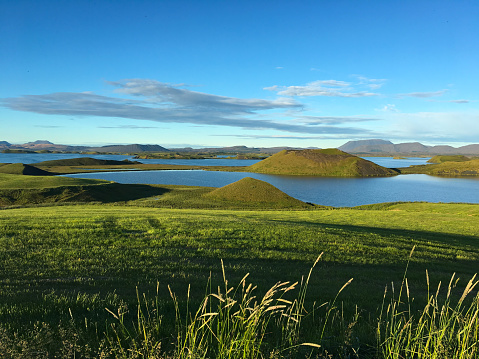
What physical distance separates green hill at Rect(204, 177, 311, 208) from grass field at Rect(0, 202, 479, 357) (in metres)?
54.4

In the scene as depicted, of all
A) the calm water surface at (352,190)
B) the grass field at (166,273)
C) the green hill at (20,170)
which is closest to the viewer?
the grass field at (166,273)

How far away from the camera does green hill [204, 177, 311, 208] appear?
251 feet

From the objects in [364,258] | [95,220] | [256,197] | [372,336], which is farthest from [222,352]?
[256,197]

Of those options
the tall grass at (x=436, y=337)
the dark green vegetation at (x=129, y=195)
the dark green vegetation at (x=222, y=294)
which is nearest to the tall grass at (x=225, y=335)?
the dark green vegetation at (x=222, y=294)

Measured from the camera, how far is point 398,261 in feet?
49.3

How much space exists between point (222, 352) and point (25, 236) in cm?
1599

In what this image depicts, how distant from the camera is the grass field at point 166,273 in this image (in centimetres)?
532

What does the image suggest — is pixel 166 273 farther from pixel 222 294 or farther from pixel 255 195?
pixel 255 195

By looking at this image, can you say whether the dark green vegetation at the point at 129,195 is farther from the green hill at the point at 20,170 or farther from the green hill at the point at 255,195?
the green hill at the point at 20,170

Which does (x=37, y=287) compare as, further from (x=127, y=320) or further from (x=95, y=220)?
(x=95, y=220)

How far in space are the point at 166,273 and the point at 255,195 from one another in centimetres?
7014

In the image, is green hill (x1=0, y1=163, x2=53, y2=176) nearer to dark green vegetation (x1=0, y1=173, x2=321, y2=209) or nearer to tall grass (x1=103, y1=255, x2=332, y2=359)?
dark green vegetation (x1=0, y1=173, x2=321, y2=209)

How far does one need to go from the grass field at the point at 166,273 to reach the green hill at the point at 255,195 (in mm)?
54439

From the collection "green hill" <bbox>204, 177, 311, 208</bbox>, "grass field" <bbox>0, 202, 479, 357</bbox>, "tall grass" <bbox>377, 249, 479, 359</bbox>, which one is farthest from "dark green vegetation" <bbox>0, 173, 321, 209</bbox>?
"tall grass" <bbox>377, 249, 479, 359</bbox>
